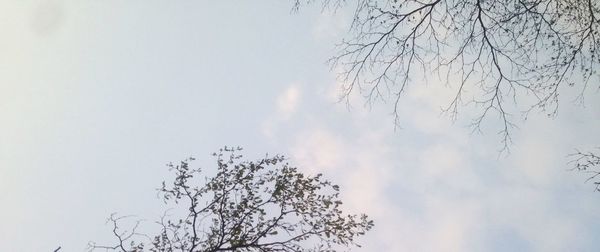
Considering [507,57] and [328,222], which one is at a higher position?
[328,222]

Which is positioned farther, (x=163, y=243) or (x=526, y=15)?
(x=163, y=243)

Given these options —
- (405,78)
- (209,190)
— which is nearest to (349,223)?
(209,190)

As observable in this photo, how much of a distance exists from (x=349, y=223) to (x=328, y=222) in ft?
1.79

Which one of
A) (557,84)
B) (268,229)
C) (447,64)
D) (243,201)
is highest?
(243,201)

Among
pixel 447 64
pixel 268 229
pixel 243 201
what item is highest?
pixel 243 201

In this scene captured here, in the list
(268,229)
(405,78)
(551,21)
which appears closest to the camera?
(551,21)

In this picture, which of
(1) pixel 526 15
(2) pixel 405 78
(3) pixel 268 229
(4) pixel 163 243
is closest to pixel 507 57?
(1) pixel 526 15

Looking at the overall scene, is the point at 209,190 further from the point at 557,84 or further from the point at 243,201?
the point at 557,84

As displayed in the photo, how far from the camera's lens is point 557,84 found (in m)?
5.26

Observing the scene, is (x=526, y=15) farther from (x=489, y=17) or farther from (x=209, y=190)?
(x=209, y=190)

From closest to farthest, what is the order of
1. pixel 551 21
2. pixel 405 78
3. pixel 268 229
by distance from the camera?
pixel 551 21
pixel 405 78
pixel 268 229

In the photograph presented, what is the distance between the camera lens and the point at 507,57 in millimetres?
5297

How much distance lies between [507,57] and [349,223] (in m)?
6.33

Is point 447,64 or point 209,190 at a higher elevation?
point 209,190
